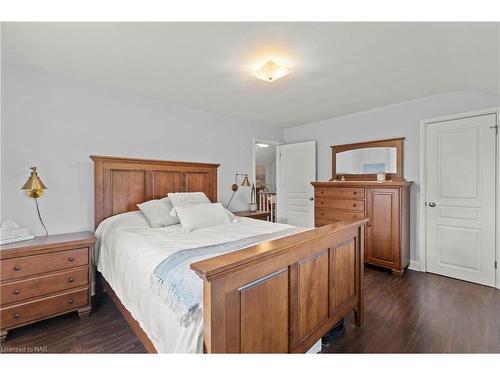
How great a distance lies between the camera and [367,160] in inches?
151

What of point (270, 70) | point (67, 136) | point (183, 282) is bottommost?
point (183, 282)

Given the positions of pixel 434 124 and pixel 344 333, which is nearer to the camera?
pixel 344 333

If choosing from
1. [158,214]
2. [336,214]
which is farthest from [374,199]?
[158,214]

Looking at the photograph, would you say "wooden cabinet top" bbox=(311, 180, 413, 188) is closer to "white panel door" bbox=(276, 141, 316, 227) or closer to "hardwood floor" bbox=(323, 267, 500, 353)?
"white panel door" bbox=(276, 141, 316, 227)

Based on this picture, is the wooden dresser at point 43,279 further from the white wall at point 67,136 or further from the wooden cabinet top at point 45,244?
the white wall at point 67,136

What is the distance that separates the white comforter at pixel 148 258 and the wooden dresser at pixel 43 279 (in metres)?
0.22

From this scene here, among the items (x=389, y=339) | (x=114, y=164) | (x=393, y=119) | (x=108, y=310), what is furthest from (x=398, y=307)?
(x=114, y=164)

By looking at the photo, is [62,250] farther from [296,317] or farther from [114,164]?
[296,317]

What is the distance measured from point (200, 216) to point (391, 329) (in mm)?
1929

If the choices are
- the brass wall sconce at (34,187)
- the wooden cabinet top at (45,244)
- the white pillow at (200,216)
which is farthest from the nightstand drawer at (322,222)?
the brass wall sconce at (34,187)

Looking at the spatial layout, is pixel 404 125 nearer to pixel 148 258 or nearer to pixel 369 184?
pixel 369 184

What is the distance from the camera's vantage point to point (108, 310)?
2.32 meters
